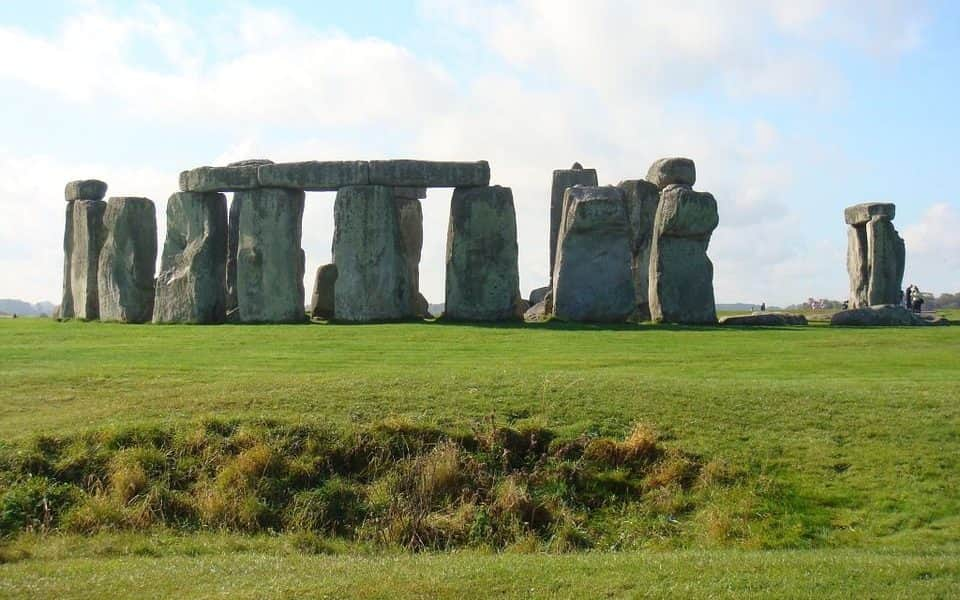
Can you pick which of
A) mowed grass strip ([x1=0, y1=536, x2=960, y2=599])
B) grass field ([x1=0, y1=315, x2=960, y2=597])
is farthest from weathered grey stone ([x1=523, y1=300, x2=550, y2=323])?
mowed grass strip ([x1=0, y1=536, x2=960, y2=599])

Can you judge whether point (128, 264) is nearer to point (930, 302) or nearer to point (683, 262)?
point (683, 262)

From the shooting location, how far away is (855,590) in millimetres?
10766

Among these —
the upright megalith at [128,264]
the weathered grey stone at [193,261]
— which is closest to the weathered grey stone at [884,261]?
the weathered grey stone at [193,261]

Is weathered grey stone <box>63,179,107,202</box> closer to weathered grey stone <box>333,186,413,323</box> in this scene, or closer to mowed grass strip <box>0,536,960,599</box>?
→ weathered grey stone <box>333,186,413,323</box>

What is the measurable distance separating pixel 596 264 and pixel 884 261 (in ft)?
39.8

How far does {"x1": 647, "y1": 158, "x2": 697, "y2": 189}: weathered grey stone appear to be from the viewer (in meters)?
31.6

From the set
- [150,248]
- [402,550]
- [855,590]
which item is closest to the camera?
[855,590]

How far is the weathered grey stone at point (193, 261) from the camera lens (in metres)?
30.8

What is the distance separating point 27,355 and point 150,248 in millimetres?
10156

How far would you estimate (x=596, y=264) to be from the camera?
29.4 m

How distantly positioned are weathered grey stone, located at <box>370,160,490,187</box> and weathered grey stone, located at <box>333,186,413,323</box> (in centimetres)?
35

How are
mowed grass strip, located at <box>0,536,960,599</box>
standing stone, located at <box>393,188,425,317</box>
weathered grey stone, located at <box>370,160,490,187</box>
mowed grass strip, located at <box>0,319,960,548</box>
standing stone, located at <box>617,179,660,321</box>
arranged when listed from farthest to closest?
standing stone, located at <box>393,188,425,317</box> → standing stone, located at <box>617,179,660,321</box> → weathered grey stone, located at <box>370,160,490,187</box> → mowed grass strip, located at <box>0,319,960,548</box> → mowed grass strip, located at <box>0,536,960,599</box>

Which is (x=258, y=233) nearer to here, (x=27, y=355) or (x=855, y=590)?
(x=27, y=355)

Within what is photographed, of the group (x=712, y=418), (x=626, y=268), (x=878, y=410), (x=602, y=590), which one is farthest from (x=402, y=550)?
(x=626, y=268)
